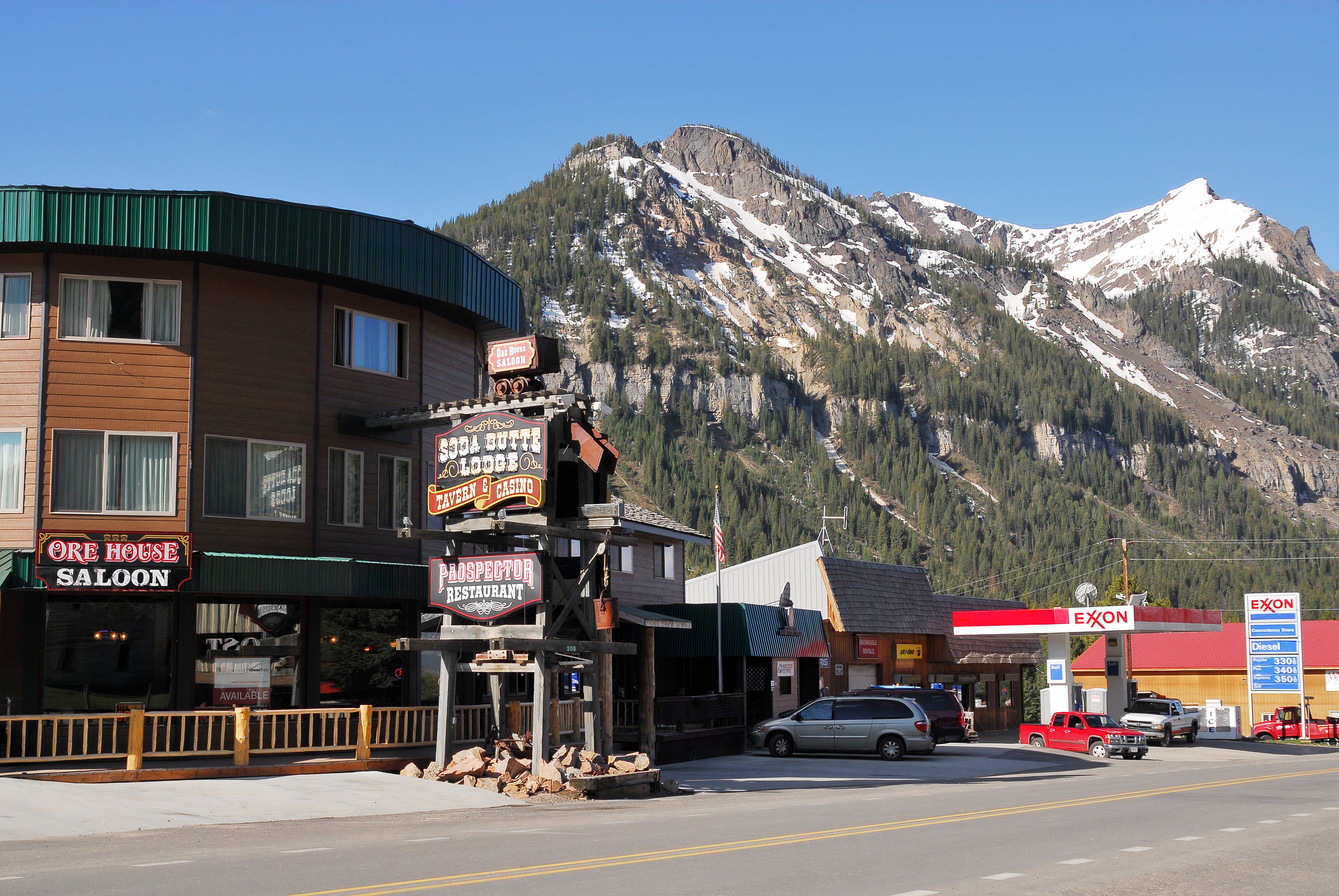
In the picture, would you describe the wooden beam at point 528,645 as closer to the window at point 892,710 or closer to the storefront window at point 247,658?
the storefront window at point 247,658

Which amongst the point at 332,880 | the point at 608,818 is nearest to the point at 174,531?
the point at 608,818

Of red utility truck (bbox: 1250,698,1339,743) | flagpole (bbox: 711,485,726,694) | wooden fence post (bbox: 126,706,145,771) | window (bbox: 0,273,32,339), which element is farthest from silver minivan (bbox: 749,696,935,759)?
red utility truck (bbox: 1250,698,1339,743)

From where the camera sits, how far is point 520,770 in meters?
21.4

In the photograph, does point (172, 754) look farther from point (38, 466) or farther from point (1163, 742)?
point (1163, 742)

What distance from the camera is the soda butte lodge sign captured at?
2130cm

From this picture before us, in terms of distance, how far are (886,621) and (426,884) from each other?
3622 centimetres

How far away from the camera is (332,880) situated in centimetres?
1110

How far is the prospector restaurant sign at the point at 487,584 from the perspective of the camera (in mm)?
21141

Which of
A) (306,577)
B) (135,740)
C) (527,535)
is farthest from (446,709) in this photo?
(135,740)

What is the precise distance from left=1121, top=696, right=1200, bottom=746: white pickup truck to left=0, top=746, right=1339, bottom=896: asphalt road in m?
20.3

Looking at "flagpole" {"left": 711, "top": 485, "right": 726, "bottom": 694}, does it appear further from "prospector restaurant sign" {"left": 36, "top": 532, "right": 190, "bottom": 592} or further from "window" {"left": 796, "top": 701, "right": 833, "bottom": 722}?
"prospector restaurant sign" {"left": 36, "top": 532, "right": 190, "bottom": 592}

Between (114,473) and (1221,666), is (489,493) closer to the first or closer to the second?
(114,473)

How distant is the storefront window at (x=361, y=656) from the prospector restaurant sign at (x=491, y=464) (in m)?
3.61

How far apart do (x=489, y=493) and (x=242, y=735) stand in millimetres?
5728
